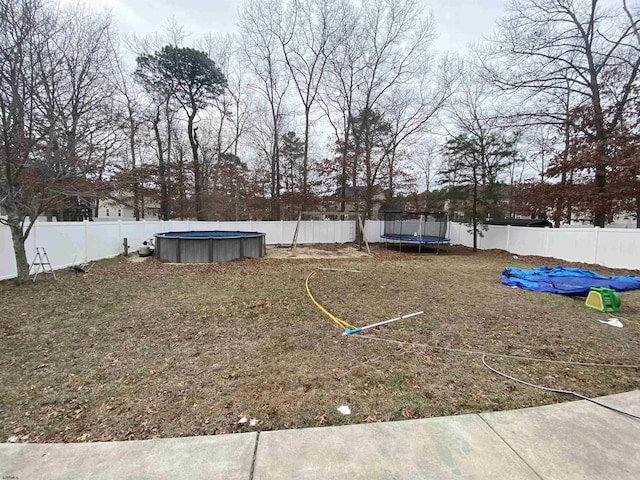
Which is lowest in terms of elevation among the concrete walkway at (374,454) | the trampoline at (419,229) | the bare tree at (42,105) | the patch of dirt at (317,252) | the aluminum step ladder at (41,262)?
the patch of dirt at (317,252)

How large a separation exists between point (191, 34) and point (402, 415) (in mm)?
21374

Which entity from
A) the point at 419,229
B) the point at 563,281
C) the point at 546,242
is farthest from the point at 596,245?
the point at 419,229

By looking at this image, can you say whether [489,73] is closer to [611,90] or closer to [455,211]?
[611,90]

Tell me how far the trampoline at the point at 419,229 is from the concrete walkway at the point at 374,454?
12838mm

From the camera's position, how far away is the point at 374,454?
1708 millimetres

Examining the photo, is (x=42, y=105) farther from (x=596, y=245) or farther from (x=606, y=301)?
(x=596, y=245)

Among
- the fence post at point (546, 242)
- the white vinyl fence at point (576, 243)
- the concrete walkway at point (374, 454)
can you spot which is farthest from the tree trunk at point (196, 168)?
the concrete walkway at point (374, 454)

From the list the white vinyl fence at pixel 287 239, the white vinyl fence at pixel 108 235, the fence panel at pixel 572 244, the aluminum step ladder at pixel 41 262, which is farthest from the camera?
the fence panel at pixel 572 244

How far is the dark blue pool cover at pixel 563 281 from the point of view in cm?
599

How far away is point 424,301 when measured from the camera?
525 cm

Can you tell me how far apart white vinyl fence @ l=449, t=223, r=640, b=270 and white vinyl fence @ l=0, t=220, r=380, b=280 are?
6824mm

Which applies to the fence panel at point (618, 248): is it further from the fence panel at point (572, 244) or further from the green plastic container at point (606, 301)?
the green plastic container at point (606, 301)

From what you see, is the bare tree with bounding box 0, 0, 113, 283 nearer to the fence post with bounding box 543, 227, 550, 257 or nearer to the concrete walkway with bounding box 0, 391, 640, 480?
the concrete walkway with bounding box 0, 391, 640, 480

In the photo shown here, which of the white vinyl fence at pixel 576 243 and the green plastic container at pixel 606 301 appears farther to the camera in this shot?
the white vinyl fence at pixel 576 243
